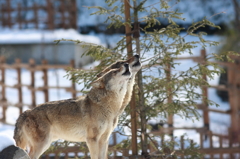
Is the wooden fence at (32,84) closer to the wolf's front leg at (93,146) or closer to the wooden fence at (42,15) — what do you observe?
the wooden fence at (42,15)

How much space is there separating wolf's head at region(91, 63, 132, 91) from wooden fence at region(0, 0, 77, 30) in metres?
13.7

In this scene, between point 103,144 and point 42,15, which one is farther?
point 42,15

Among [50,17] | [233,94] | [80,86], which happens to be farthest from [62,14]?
[233,94]

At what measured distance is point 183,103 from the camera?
5332mm

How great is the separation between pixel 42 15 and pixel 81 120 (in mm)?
15898

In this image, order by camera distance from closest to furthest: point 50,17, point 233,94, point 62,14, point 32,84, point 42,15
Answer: point 233,94
point 32,84
point 50,17
point 62,14
point 42,15

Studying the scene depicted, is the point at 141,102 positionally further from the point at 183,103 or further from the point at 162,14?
the point at 162,14

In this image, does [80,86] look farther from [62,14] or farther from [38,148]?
[38,148]

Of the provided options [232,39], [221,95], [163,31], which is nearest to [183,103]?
[163,31]

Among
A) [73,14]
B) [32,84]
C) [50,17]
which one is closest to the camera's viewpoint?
[32,84]

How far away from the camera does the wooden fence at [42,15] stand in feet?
59.8

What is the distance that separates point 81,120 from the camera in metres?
4.55

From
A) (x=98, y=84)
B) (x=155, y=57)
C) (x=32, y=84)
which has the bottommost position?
(x=32, y=84)

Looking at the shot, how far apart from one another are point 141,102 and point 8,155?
199 cm
